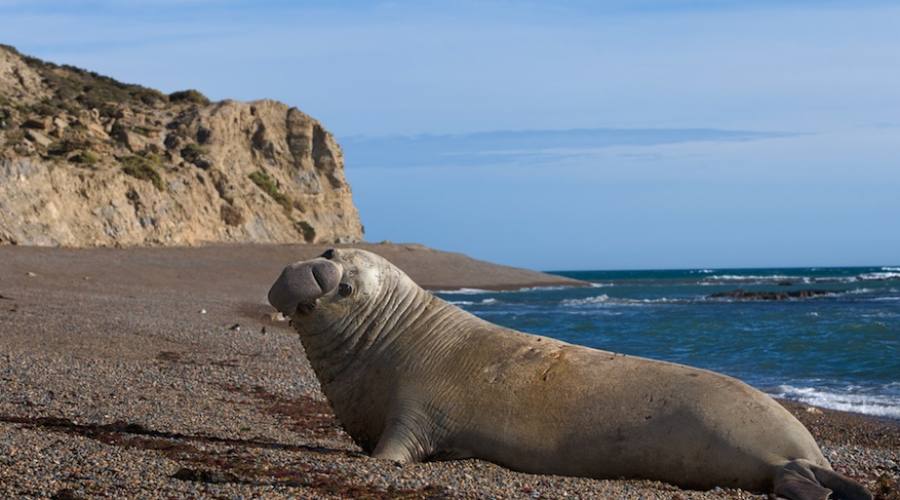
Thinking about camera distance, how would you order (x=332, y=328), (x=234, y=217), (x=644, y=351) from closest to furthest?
(x=332, y=328), (x=644, y=351), (x=234, y=217)

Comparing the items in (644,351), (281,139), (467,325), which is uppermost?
(281,139)

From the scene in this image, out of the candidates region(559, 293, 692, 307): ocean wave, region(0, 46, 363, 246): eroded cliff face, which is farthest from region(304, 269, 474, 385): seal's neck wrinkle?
region(559, 293, 692, 307): ocean wave

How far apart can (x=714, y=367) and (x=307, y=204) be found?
4324 centimetres

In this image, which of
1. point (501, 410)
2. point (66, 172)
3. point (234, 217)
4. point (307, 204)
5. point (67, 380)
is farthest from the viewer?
point (307, 204)

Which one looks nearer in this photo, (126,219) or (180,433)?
(180,433)

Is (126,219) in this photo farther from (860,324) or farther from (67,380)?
(67,380)

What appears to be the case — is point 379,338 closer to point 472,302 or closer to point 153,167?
point 472,302

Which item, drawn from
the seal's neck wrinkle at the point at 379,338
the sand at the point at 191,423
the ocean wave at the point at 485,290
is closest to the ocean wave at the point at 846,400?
the sand at the point at 191,423

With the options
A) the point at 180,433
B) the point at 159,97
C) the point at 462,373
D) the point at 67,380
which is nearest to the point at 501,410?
the point at 462,373

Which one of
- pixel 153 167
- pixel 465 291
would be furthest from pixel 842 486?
pixel 465 291

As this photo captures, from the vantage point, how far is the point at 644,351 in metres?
23.7

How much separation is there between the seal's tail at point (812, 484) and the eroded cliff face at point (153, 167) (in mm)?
34594

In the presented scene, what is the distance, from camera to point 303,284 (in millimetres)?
9047

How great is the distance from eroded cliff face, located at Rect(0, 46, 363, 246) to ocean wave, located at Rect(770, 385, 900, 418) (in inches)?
1142
